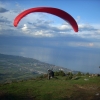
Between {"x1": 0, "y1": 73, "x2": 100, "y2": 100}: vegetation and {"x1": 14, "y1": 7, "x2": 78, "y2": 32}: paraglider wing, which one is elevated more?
{"x1": 14, "y1": 7, "x2": 78, "y2": 32}: paraglider wing

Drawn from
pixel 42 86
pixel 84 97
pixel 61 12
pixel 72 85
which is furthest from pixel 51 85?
pixel 61 12

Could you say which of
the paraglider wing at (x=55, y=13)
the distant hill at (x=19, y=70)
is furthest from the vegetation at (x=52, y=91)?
the distant hill at (x=19, y=70)

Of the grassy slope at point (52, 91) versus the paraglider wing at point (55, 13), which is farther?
the grassy slope at point (52, 91)

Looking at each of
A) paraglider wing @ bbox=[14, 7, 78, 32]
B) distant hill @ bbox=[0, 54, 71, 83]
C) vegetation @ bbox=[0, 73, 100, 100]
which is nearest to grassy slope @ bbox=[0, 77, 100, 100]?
vegetation @ bbox=[0, 73, 100, 100]

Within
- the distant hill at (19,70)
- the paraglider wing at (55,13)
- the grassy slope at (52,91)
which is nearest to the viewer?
the paraglider wing at (55,13)

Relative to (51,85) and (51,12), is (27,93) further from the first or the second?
(51,12)

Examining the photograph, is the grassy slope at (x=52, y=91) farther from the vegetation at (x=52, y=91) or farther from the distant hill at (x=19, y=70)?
the distant hill at (x=19, y=70)

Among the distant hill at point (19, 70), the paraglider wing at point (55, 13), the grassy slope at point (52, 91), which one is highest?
the paraglider wing at point (55, 13)

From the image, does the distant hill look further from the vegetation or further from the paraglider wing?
the paraglider wing

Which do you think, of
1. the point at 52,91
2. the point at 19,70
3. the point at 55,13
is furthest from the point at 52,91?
the point at 19,70

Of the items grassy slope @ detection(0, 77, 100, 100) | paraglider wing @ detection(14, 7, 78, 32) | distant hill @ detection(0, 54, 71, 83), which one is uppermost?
paraglider wing @ detection(14, 7, 78, 32)

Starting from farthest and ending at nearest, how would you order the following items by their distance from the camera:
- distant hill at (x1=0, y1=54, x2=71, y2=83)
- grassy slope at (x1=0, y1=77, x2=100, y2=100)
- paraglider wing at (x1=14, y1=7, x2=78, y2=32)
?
1. distant hill at (x1=0, y1=54, x2=71, y2=83)
2. grassy slope at (x1=0, y1=77, x2=100, y2=100)
3. paraglider wing at (x1=14, y1=7, x2=78, y2=32)

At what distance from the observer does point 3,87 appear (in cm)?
1577

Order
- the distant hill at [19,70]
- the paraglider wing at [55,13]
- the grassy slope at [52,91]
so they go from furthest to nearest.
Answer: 1. the distant hill at [19,70]
2. the grassy slope at [52,91]
3. the paraglider wing at [55,13]
